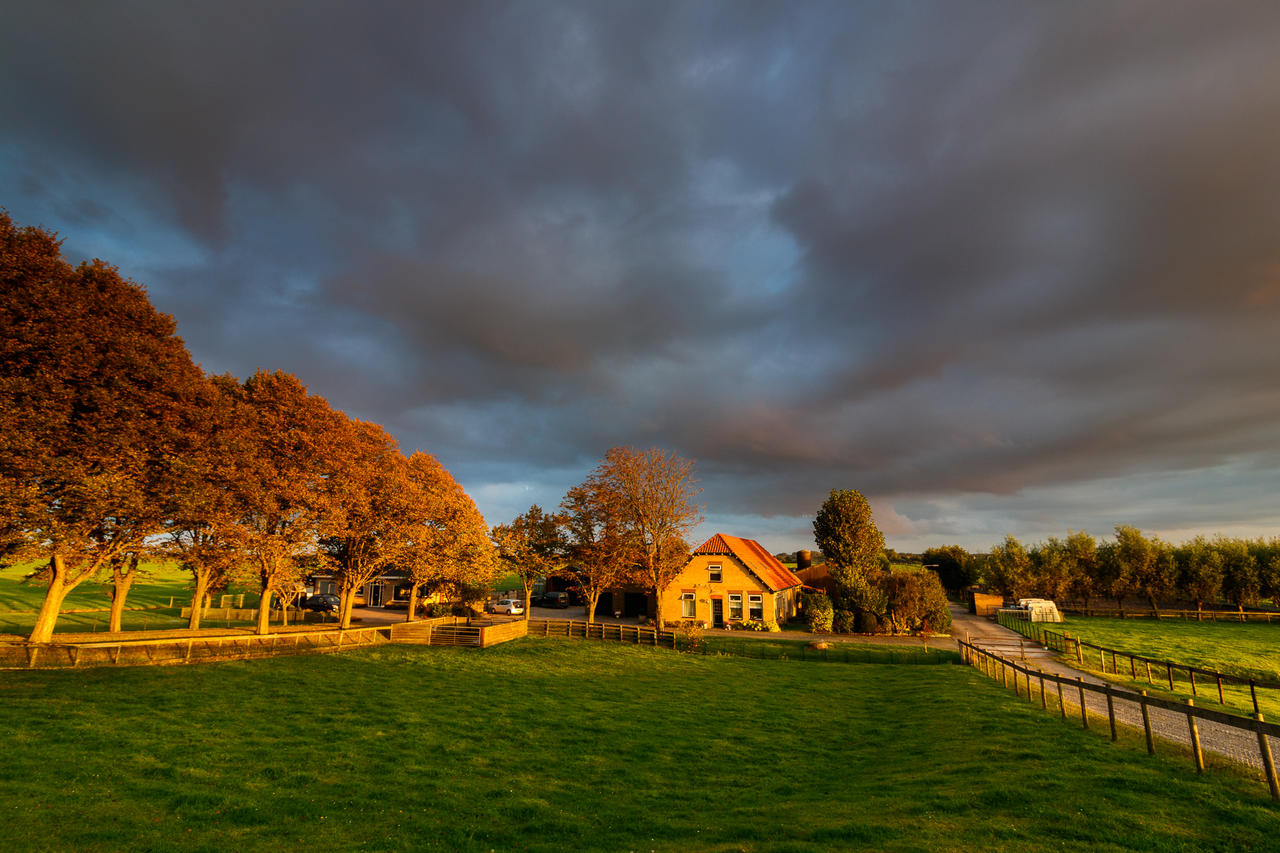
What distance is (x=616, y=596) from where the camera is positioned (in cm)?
6131

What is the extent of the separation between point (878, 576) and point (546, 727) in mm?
43925

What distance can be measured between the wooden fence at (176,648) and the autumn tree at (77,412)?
1.27 metres

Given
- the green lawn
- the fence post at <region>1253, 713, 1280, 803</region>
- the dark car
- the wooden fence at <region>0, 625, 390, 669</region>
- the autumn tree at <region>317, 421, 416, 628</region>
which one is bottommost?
the green lawn

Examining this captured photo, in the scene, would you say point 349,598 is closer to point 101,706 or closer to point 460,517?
point 460,517

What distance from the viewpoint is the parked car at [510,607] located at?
59.6m

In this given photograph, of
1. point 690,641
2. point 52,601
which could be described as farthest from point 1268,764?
point 52,601

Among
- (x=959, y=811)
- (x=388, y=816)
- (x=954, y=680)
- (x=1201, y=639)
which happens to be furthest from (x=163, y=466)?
(x=1201, y=639)

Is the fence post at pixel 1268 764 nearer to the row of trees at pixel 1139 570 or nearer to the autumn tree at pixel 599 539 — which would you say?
the autumn tree at pixel 599 539

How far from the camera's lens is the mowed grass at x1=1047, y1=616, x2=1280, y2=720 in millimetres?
27047

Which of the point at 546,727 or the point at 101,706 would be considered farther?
the point at 546,727

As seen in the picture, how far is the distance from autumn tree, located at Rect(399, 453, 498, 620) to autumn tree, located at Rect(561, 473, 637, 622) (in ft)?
24.9

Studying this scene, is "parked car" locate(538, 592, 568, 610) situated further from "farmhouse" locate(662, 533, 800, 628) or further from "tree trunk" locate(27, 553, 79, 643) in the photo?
"tree trunk" locate(27, 553, 79, 643)

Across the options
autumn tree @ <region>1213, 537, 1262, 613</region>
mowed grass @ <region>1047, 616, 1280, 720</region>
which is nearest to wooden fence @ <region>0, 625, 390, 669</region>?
mowed grass @ <region>1047, 616, 1280, 720</region>

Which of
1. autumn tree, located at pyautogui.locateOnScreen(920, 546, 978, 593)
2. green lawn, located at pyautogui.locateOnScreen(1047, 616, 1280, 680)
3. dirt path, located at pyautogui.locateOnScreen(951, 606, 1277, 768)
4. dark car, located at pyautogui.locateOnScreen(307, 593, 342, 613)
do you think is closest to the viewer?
dirt path, located at pyautogui.locateOnScreen(951, 606, 1277, 768)
